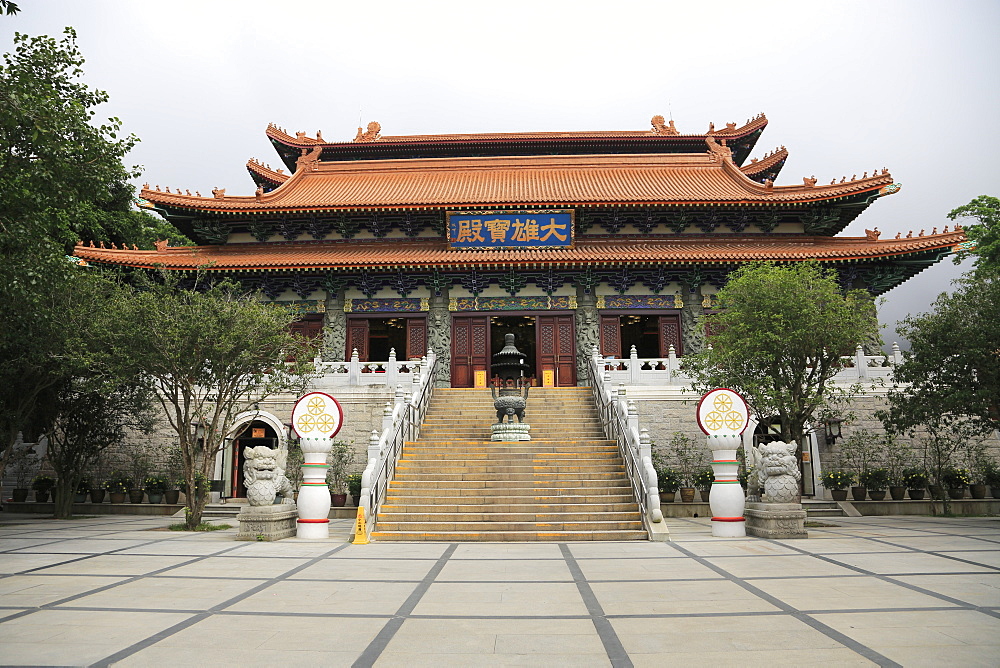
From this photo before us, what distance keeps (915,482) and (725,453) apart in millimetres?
7290

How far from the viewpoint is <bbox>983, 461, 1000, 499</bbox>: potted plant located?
14133 millimetres

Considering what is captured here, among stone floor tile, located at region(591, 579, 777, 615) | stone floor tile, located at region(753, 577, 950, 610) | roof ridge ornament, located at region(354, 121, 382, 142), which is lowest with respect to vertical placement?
stone floor tile, located at region(591, 579, 777, 615)

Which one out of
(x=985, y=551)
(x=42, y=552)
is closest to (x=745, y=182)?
(x=985, y=551)

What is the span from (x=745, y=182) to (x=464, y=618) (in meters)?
19.4

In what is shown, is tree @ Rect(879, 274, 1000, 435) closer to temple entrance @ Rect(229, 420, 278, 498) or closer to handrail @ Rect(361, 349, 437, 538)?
Result: handrail @ Rect(361, 349, 437, 538)

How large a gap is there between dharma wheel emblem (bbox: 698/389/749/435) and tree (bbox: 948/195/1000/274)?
15.9 meters

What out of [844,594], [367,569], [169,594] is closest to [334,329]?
[367,569]

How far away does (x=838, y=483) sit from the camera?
1417 cm

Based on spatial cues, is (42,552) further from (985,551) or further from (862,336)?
(862,336)

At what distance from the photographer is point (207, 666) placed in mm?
3893

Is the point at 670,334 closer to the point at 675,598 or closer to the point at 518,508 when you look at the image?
the point at 518,508

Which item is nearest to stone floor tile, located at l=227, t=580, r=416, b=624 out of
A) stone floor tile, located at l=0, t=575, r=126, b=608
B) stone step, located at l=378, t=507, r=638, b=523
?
stone floor tile, located at l=0, t=575, r=126, b=608

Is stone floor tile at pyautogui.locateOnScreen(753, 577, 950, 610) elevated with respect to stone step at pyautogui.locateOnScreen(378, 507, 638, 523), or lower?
lower

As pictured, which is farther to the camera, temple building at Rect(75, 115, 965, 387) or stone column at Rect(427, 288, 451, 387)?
stone column at Rect(427, 288, 451, 387)
